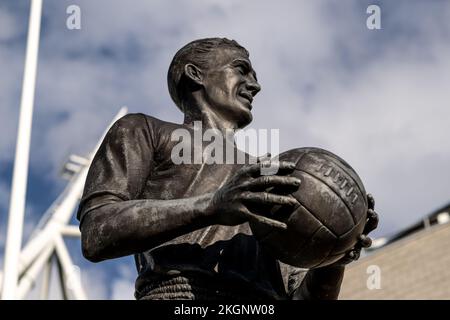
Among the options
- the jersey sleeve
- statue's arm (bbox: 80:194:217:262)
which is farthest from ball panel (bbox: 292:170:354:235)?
the jersey sleeve

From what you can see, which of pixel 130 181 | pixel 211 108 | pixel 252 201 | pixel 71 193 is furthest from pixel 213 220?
pixel 71 193

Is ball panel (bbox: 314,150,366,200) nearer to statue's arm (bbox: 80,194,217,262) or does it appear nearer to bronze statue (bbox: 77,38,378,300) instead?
bronze statue (bbox: 77,38,378,300)

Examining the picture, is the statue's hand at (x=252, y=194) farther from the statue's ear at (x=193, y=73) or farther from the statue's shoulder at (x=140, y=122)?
the statue's ear at (x=193, y=73)

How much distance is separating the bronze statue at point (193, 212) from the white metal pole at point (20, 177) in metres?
12.0

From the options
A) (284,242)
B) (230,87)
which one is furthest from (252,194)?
(230,87)

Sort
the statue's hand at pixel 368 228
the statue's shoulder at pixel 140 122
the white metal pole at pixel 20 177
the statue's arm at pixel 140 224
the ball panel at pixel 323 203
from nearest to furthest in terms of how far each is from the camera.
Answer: the ball panel at pixel 323 203 < the statue's arm at pixel 140 224 < the statue's hand at pixel 368 228 < the statue's shoulder at pixel 140 122 < the white metal pole at pixel 20 177

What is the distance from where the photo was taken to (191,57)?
5.03m

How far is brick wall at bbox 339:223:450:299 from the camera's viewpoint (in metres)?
27.3

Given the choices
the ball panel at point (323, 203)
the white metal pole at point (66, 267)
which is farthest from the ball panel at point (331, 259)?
the white metal pole at point (66, 267)

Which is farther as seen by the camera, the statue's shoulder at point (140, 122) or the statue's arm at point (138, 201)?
the statue's shoulder at point (140, 122)

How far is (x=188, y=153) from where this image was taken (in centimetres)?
454

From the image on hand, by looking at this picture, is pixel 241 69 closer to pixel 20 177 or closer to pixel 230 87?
pixel 230 87

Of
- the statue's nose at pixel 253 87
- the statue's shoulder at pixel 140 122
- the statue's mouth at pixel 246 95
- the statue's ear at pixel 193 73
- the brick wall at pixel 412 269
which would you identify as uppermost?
the statue's ear at pixel 193 73

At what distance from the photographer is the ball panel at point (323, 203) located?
12.2 ft
